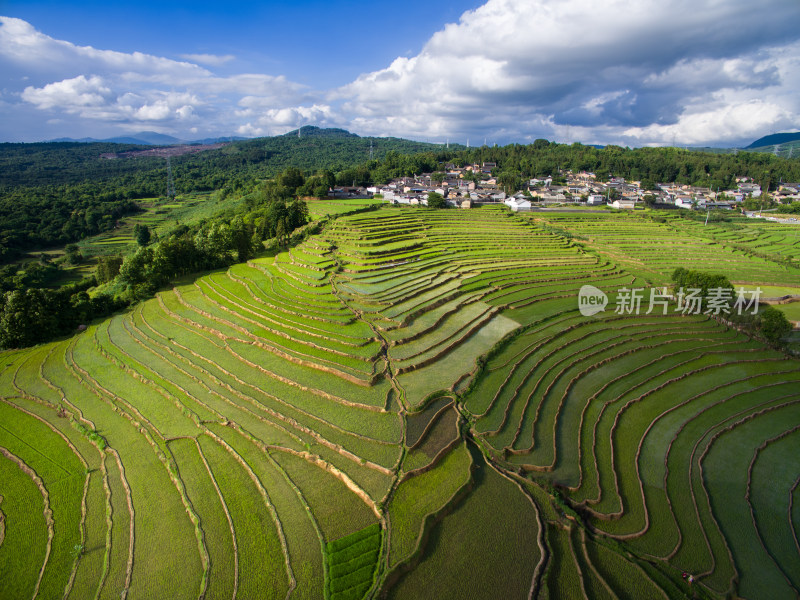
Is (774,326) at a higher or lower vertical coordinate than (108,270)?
higher

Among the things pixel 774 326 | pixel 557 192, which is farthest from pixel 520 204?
pixel 774 326

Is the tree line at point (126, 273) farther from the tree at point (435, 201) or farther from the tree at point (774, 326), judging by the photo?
the tree at point (774, 326)

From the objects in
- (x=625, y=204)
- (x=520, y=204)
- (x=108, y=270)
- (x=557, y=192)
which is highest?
(x=557, y=192)

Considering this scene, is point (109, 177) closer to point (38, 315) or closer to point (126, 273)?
point (126, 273)

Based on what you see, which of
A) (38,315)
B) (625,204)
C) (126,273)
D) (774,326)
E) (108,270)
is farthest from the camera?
(625,204)

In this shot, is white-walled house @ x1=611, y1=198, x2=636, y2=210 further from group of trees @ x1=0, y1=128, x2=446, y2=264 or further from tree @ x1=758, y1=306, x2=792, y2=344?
tree @ x1=758, y1=306, x2=792, y2=344

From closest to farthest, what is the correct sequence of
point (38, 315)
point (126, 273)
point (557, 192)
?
point (38, 315) < point (126, 273) < point (557, 192)

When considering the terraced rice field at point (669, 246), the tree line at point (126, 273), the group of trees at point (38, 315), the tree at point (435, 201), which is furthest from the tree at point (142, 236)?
the terraced rice field at point (669, 246)

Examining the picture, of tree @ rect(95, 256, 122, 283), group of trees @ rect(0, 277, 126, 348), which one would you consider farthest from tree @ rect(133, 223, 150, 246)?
group of trees @ rect(0, 277, 126, 348)
